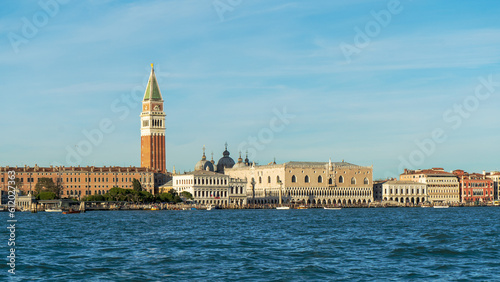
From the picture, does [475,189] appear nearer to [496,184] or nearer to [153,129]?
[496,184]

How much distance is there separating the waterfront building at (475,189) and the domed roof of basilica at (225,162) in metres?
44.0

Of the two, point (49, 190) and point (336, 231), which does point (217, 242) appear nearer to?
point (336, 231)

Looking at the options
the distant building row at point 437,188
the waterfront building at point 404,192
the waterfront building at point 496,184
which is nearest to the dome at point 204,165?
the distant building row at point 437,188

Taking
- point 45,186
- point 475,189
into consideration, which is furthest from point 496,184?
point 45,186

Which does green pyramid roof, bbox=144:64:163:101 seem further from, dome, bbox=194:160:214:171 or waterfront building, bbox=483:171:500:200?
waterfront building, bbox=483:171:500:200

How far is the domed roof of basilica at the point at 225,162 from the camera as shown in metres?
159

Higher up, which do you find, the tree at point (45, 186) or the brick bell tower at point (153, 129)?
the brick bell tower at point (153, 129)

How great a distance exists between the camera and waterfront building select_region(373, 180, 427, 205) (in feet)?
479

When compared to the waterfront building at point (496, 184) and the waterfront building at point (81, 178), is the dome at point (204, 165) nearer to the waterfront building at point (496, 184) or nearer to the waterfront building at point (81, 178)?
the waterfront building at point (81, 178)

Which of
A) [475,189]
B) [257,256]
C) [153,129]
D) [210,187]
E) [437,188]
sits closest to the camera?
[257,256]

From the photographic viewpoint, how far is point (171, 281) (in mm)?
26312

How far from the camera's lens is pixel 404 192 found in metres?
146

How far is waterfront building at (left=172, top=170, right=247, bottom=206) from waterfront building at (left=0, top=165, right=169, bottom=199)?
7.37m

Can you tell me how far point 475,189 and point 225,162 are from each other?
157 ft
